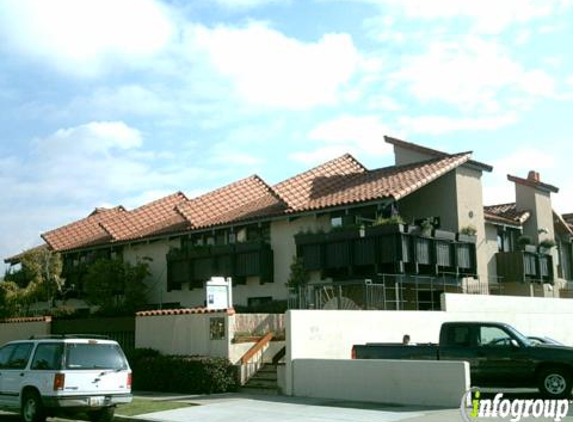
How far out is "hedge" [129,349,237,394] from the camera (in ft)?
62.7

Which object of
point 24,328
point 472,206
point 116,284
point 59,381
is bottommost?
point 59,381

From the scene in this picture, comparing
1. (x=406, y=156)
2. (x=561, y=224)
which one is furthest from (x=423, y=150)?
(x=561, y=224)

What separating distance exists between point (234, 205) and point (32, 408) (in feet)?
68.1

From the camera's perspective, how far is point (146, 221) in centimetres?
3775

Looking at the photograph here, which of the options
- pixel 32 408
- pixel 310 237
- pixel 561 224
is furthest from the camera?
pixel 561 224

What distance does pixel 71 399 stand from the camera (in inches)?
537

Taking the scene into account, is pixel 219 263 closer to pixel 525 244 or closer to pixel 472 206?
pixel 472 206

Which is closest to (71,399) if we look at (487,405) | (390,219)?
(487,405)

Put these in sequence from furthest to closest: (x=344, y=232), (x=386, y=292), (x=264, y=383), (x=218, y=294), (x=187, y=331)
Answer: (x=344, y=232) < (x=386, y=292) < (x=218, y=294) < (x=187, y=331) < (x=264, y=383)

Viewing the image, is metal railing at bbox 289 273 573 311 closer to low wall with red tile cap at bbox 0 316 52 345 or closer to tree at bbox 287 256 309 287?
tree at bbox 287 256 309 287

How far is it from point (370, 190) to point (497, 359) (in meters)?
12.3

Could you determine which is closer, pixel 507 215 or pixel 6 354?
pixel 6 354

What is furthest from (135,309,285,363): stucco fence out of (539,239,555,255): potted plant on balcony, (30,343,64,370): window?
(539,239,555,255): potted plant on balcony

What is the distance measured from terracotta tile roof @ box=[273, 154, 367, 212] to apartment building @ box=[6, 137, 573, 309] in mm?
47
